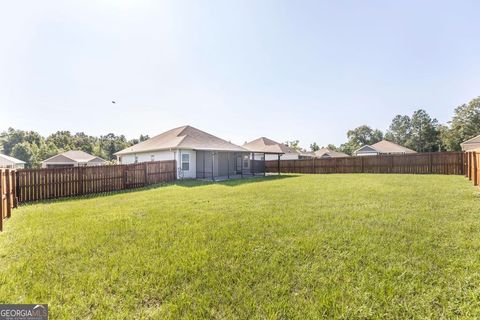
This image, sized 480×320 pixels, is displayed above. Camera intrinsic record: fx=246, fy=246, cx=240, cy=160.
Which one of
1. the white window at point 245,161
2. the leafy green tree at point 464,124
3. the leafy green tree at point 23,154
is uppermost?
the leafy green tree at point 464,124

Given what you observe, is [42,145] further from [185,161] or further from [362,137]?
[362,137]

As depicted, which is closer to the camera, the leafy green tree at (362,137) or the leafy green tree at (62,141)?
the leafy green tree at (62,141)

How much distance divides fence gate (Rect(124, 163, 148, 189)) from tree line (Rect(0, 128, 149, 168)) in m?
50.4

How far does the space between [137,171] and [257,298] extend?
1290cm

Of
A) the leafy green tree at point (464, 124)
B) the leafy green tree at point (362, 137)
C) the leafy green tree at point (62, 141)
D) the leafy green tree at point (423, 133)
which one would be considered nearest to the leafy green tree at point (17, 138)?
the leafy green tree at point (62, 141)

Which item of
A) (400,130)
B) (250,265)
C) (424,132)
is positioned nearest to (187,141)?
(250,265)

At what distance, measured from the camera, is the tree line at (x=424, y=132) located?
→ 137 feet

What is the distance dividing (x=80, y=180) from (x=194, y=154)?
8.70 metres

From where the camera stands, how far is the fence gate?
531 inches

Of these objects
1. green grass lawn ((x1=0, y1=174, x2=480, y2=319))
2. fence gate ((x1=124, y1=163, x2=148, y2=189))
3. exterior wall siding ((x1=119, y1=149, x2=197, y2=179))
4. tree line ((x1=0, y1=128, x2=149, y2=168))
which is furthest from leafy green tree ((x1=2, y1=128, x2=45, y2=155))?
green grass lawn ((x1=0, y1=174, x2=480, y2=319))

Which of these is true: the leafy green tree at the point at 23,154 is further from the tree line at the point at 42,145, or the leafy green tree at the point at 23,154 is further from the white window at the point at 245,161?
the white window at the point at 245,161

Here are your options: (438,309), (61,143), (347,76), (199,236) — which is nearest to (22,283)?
(199,236)

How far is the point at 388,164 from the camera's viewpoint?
68.8ft

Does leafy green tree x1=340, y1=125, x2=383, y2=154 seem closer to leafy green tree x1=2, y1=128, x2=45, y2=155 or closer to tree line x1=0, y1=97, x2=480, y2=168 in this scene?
tree line x1=0, y1=97, x2=480, y2=168
